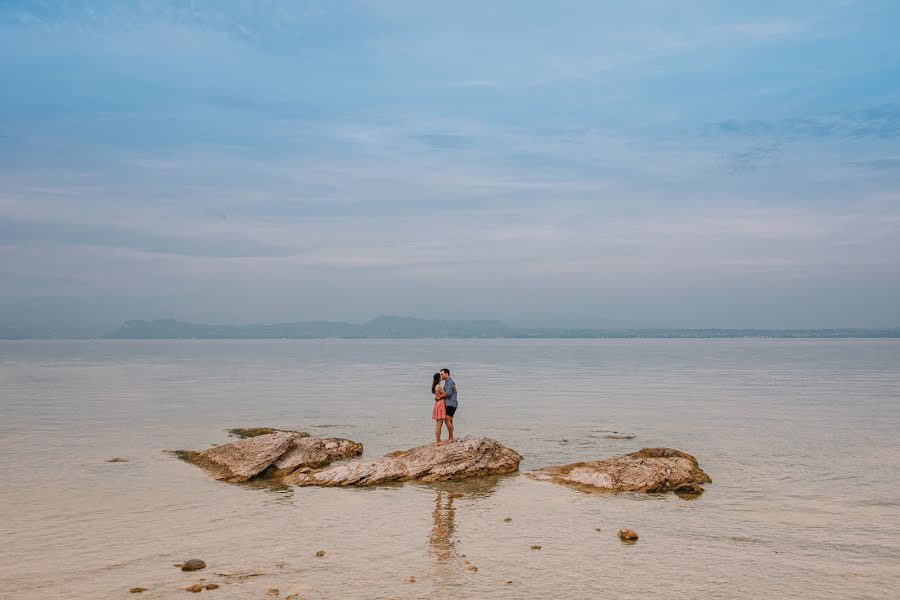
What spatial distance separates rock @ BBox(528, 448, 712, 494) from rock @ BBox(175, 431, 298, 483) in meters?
9.31

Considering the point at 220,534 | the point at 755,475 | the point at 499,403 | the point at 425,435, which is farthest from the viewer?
the point at 499,403

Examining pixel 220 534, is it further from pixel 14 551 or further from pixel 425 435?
pixel 425 435

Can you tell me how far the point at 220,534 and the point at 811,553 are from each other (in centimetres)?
1412

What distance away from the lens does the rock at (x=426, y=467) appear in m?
22.9

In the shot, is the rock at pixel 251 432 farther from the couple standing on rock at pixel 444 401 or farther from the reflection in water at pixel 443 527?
the reflection in water at pixel 443 527

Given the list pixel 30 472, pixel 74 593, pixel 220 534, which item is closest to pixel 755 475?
pixel 220 534

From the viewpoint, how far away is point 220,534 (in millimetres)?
17188

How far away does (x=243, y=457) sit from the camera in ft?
82.4

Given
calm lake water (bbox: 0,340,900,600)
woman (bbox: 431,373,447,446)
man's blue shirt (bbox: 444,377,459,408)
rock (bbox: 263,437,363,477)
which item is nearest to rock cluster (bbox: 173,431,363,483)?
rock (bbox: 263,437,363,477)

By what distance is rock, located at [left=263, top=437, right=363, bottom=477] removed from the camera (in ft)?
80.8

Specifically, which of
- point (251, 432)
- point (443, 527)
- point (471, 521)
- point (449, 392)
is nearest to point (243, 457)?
point (449, 392)

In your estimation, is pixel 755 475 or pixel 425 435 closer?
pixel 755 475

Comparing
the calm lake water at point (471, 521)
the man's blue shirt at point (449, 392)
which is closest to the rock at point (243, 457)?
the calm lake water at point (471, 521)

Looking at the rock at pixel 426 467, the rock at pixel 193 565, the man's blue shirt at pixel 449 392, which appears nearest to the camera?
the rock at pixel 193 565
